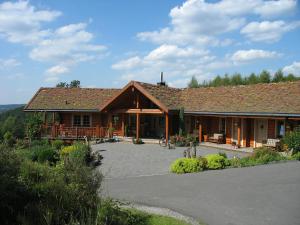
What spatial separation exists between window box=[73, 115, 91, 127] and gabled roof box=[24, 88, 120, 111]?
1252 millimetres

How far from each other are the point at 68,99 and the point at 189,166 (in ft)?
63.5

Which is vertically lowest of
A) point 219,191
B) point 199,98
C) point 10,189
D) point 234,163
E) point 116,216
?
point 219,191

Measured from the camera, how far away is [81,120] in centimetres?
3300

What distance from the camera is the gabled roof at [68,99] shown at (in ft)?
105

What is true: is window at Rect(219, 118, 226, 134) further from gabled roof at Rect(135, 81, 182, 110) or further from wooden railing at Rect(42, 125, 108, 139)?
wooden railing at Rect(42, 125, 108, 139)

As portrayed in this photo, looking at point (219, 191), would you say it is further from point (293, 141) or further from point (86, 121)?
point (86, 121)


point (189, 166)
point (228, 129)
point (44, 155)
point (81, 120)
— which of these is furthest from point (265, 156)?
point (81, 120)

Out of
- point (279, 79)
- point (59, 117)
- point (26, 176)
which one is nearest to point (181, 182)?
point (26, 176)

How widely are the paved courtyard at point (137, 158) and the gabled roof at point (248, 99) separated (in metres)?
3.27

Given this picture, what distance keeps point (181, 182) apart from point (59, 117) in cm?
2090

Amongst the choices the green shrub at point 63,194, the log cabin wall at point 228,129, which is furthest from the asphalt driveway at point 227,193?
the log cabin wall at point 228,129

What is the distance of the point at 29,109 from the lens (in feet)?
107

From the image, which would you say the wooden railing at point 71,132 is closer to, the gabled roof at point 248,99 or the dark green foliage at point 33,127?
the dark green foliage at point 33,127

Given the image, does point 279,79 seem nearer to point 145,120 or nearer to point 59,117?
point 145,120
